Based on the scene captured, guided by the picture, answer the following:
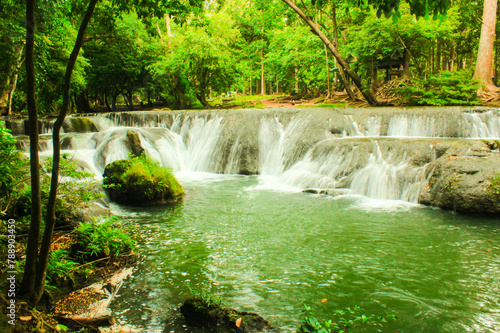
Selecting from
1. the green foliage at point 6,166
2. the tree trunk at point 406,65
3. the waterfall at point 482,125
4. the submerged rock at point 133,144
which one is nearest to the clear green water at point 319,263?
the green foliage at point 6,166

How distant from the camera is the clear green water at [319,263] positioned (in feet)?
13.5

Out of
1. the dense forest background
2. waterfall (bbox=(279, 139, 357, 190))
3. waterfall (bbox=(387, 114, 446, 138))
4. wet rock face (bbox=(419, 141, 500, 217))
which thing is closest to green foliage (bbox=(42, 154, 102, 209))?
waterfall (bbox=(279, 139, 357, 190))

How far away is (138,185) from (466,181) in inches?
317

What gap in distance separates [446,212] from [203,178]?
8159mm

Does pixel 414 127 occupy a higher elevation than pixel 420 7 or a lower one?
lower

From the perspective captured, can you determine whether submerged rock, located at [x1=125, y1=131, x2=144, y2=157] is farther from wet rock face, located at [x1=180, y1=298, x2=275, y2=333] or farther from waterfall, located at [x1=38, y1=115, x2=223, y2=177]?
wet rock face, located at [x1=180, y1=298, x2=275, y2=333]

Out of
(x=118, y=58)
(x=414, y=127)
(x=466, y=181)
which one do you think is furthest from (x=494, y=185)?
(x=118, y=58)

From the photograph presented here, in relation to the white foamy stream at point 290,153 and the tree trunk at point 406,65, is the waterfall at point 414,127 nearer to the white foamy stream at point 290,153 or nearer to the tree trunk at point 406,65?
the white foamy stream at point 290,153

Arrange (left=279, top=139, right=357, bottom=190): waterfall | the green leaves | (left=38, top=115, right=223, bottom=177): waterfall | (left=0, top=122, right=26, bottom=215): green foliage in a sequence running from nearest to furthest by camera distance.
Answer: (left=0, top=122, right=26, bottom=215): green foliage, the green leaves, (left=279, top=139, right=357, bottom=190): waterfall, (left=38, top=115, right=223, bottom=177): waterfall

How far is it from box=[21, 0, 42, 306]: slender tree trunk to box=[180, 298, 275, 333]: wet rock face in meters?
1.53

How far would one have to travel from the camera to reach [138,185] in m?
8.91

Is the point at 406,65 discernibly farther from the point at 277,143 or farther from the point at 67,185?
the point at 67,185

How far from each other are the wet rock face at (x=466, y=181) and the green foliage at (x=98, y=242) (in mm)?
7298

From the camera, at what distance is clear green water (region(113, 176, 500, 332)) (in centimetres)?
411
